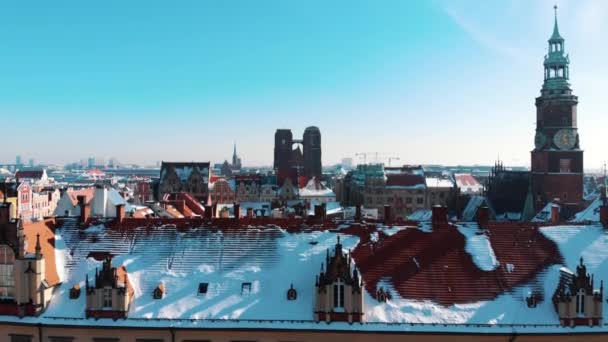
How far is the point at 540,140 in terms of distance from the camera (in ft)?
272

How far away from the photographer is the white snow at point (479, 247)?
3139cm

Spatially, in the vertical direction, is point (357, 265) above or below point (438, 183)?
below

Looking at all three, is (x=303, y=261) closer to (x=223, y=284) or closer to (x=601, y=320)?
(x=223, y=284)

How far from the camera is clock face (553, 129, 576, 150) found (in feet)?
266

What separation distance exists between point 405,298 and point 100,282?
15166 mm

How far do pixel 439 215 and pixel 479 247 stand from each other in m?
3.47

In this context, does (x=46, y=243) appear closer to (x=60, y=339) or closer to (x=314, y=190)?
(x=60, y=339)

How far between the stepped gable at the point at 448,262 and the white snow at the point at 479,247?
10.9 inches

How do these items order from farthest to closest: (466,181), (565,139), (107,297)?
(466,181), (565,139), (107,297)

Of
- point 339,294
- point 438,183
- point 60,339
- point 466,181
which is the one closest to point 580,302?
point 339,294

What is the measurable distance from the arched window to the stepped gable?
17.9 metres

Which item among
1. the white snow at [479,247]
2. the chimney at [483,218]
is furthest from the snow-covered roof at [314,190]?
the white snow at [479,247]

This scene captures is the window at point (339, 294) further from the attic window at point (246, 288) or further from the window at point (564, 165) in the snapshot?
the window at point (564, 165)

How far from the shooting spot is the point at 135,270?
31094mm
